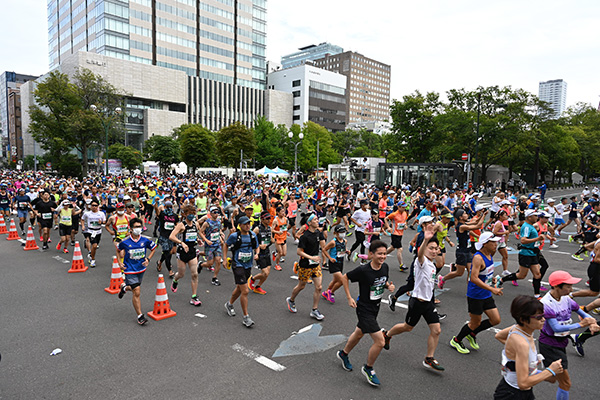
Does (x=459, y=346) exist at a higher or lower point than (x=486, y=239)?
lower

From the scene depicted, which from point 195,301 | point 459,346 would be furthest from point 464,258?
point 195,301

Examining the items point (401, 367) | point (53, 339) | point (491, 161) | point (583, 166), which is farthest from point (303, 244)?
point (583, 166)

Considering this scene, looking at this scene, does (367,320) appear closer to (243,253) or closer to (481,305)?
(481,305)

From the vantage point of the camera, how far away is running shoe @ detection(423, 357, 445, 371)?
15.4 feet

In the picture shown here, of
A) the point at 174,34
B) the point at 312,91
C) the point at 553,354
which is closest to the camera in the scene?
the point at 553,354

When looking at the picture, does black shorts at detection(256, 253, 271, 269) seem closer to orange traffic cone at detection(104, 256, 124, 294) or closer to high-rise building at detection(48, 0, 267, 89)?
orange traffic cone at detection(104, 256, 124, 294)

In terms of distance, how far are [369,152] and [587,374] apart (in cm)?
8814

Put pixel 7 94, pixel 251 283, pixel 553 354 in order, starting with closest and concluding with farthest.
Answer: pixel 553 354
pixel 251 283
pixel 7 94

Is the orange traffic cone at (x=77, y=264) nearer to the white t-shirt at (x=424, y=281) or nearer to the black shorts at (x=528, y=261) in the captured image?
the white t-shirt at (x=424, y=281)

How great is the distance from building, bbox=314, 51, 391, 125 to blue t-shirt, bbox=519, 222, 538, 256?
157595 millimetres

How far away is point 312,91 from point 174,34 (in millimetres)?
36341

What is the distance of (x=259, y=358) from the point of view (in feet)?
16.7

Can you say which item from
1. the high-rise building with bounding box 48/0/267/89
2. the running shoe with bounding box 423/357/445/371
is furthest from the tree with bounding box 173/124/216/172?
the running shoe with bounding box 423/357/445/371

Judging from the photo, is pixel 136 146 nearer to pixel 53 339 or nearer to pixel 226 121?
pixel 226 121
